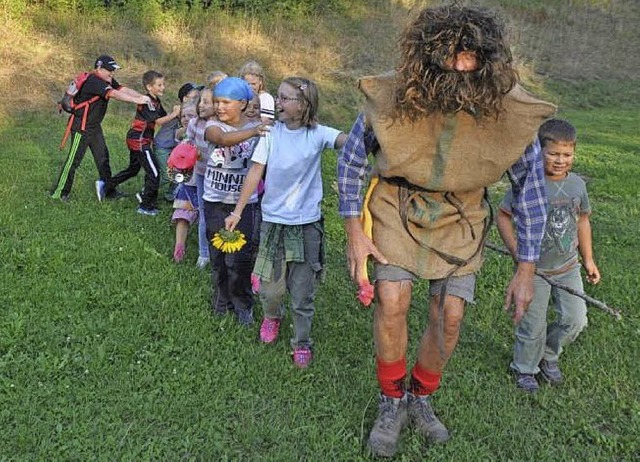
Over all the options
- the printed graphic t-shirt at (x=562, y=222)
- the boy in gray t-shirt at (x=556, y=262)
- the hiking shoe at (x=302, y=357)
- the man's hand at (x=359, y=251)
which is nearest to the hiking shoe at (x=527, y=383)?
the boy in gray t-shirt at (x=556, y=262)

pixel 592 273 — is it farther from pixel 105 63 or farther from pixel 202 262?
pixel 105 63

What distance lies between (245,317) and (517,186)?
2.37m

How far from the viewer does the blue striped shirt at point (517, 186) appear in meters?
3.00

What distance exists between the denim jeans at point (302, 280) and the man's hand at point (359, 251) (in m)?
1.08

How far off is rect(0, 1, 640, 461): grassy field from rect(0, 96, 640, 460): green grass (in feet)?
0.03

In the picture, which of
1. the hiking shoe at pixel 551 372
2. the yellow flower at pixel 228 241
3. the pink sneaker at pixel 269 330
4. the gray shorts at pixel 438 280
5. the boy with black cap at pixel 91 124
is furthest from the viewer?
the boy with black cap at pixel 91 124

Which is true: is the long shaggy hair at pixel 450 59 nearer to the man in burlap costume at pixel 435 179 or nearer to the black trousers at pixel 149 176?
the man in burlap costume at pixel 435 179

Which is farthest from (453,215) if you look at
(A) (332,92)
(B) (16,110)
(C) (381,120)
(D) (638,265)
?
(A) (332,92)

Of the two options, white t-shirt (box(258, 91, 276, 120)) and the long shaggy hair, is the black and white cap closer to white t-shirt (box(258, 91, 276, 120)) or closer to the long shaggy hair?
white t-shirt (box(258, 91, 276, 120))

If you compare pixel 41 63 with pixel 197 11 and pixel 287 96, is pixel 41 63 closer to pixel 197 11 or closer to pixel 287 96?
pixel 197 11

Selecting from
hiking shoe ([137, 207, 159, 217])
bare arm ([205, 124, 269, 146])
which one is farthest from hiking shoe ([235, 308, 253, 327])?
hiking shoe ([137, 207, 159, 217])

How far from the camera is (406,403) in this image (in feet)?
11.2

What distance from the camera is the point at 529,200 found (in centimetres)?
306

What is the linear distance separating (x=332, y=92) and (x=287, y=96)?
1417 centimetres
